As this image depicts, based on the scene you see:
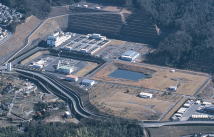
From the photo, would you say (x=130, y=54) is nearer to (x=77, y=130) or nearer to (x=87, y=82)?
(x=87, y=82)

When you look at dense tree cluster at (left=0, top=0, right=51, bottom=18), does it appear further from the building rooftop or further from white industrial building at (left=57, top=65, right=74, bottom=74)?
the building rooftop

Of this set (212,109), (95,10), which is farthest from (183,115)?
(95,10)

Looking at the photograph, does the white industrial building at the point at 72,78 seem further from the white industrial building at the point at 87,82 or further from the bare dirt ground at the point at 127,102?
the bare dirt ground at the point at 127,102

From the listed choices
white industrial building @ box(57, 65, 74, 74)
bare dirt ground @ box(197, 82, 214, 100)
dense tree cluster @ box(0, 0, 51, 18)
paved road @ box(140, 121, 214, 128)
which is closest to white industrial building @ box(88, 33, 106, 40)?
dense tree cluster @ box(0, 0, 51, 18)

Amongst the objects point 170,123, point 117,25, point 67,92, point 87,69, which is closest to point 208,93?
point 170,123

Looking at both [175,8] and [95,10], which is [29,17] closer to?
[95,10]

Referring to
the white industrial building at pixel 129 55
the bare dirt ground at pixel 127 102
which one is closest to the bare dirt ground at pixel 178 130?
the bare dirt ground at pixel 127 102
